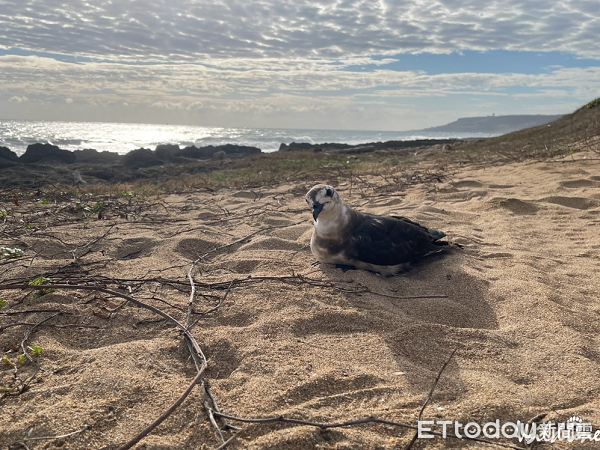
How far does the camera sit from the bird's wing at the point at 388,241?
3.48 m

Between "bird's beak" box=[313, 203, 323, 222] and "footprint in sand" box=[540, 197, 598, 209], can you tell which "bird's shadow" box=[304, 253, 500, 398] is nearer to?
"bird's beak" box=[313, 203, 323, 222]

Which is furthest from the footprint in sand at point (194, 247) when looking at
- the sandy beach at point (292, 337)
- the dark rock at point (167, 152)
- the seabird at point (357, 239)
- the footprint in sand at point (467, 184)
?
the dark rock at point (167, 152)

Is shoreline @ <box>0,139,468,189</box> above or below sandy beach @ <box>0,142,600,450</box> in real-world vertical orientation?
above

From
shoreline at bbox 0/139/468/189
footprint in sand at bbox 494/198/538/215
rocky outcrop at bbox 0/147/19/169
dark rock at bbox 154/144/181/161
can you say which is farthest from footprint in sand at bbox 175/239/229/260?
dark rock at bbox 154/144/181/161

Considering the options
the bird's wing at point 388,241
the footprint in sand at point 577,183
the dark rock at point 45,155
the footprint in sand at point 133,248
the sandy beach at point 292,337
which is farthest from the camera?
the dark rock at point 45,155

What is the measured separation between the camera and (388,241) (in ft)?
11.7

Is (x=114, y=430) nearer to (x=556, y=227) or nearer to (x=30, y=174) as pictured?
(x=556, y=227)

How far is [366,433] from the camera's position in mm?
1724

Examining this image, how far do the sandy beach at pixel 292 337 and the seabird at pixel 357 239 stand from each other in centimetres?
14

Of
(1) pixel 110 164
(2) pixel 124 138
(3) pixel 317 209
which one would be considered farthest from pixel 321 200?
(2) pixel 124 138

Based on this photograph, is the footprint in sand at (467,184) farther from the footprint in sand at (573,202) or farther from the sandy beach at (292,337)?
the sandy beach at (292,337)

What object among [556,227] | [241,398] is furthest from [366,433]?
[556,227]

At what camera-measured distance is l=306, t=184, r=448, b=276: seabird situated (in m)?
3.50

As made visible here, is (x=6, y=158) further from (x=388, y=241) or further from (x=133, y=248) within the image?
(x=388, y=241)
